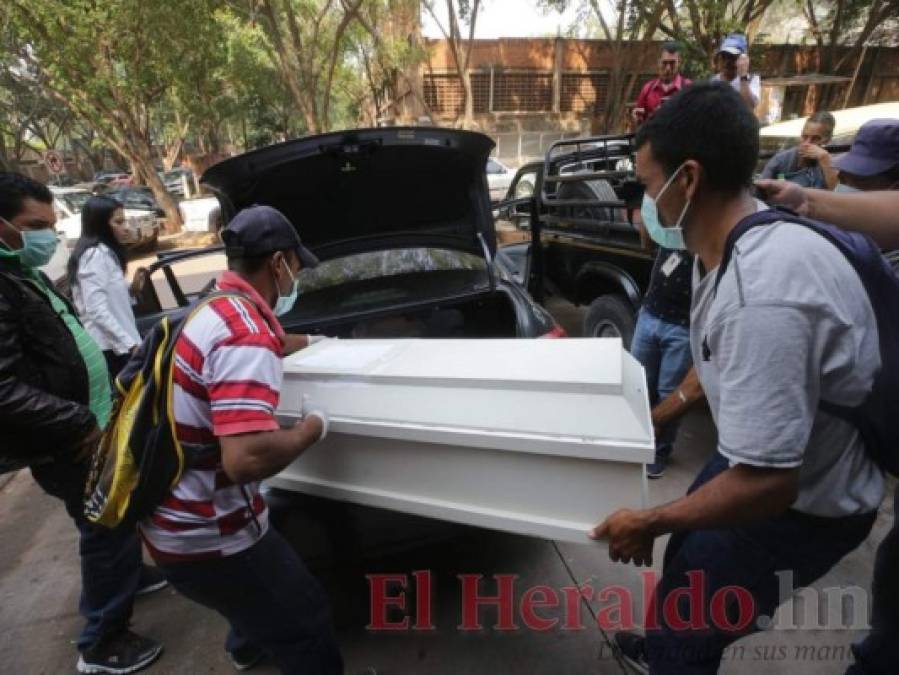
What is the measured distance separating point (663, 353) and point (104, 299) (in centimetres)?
309

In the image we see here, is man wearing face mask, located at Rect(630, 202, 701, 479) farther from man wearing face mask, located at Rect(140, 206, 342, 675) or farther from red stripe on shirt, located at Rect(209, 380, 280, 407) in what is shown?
red stripe on shirt, located at Rect(209, 380, 280, 407)

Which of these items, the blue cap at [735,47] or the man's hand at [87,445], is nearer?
the man's hand at [87,445]

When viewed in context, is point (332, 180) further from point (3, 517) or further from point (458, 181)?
point (3, 517)

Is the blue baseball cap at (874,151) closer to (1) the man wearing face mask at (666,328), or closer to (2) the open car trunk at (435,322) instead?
(1) the man wearing face mask at (666,328)

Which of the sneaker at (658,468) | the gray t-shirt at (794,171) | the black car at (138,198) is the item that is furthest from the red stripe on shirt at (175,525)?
the black car at (138,198)

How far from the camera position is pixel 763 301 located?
3.23ft

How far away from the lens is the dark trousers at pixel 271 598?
4.79 ft

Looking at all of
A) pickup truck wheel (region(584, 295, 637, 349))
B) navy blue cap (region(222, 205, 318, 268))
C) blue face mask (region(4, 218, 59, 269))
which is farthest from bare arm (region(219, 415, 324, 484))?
pickup truck wheel (region(584, 295, 637, 349))

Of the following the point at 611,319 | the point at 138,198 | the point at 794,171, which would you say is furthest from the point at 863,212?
the point at 138,198

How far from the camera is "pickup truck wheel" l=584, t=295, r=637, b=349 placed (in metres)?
3.73

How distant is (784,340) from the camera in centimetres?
97

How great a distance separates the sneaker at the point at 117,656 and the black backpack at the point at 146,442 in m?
1.09

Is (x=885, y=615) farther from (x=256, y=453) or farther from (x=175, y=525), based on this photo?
(x=175, y=525)

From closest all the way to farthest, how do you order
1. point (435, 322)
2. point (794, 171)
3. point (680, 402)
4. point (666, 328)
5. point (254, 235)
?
1. point (254, 235)
2. point (680, 402)
3. point (666, 328)
4. point (435, 322)
5. point (794, 171)
